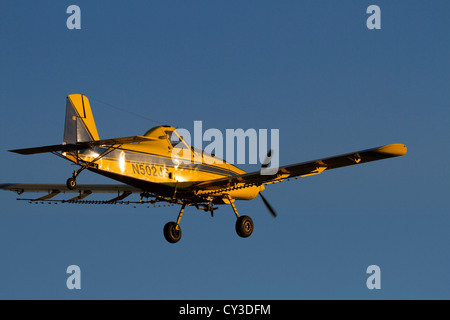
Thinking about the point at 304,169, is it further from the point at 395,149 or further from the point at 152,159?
the point at 152,159

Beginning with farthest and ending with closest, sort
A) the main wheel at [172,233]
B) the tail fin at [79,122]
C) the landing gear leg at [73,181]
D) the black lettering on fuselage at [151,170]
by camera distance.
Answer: the main wheel at [172,233]
the black lettering on fuselage at [151,170]
the tail fin at [79,122]
the landing gear leg at [73,181]

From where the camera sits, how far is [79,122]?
27.2 meters

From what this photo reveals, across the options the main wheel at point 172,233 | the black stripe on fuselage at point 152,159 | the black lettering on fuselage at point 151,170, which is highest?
the black stripe on fuselage at point 152,159

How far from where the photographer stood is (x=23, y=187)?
112 feet

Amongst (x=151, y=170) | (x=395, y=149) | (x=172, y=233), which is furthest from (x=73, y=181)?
(x=395, y=149)

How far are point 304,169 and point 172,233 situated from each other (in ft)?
17.6

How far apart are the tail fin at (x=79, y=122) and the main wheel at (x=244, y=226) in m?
6.75

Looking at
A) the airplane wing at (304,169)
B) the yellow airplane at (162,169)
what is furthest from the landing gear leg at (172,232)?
the airplane wing at (304,169)

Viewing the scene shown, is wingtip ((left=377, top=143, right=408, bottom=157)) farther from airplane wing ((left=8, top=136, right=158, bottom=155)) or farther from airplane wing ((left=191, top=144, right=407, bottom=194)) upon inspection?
airplane wing ((left=8, top=136, right=158, bottom=155))

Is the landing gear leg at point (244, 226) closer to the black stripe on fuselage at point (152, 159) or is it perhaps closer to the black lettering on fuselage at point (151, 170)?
the black stripe on fuselage at point (152, 159)

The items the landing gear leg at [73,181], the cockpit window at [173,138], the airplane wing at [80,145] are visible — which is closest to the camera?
the landing gear leg at [73,181]

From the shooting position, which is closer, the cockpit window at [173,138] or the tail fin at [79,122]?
the tail fin at [79,122]

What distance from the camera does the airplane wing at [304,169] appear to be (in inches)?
1084
